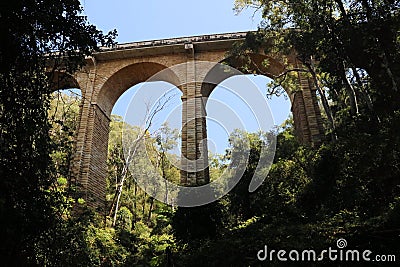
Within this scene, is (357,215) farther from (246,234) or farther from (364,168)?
(246,234)

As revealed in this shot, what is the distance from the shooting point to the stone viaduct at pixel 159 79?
12.0m

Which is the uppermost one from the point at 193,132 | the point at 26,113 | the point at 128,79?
the point at 128,79

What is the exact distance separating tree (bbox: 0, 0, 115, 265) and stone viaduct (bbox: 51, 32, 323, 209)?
6293 millimetres

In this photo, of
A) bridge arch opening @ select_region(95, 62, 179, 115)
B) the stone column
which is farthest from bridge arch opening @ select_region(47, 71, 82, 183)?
the stone column

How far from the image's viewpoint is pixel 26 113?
5289mm

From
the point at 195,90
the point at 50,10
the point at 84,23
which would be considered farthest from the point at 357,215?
the point at 195,90

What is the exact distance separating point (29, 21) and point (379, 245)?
6.45 meters

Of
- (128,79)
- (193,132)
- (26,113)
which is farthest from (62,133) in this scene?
(128,79)

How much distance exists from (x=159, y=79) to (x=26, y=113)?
32.1 feet

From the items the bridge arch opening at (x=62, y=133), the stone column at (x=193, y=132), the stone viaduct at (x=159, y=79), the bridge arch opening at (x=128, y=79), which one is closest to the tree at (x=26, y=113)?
the bridge arch opening at (x=62, y=133)

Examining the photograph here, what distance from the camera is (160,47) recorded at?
43.9ft

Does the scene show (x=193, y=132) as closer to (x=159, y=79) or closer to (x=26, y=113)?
(x=159, y=79)

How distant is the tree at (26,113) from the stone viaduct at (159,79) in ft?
20.6

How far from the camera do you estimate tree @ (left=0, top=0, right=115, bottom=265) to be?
488 cm
